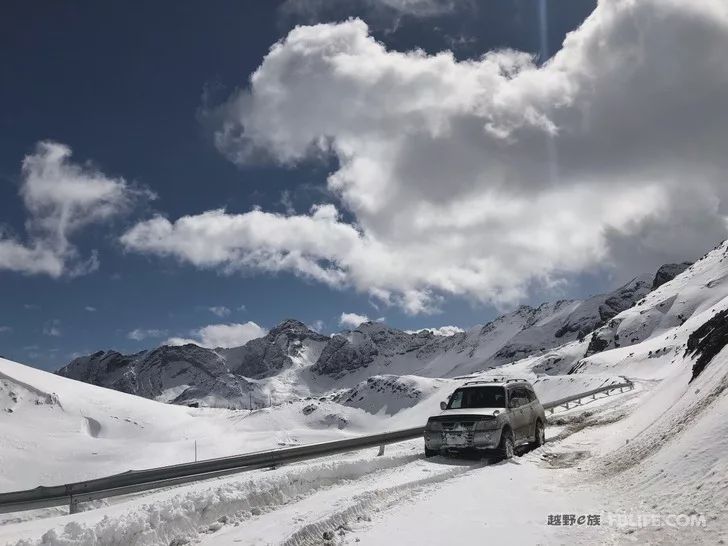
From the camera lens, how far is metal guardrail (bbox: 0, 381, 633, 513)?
352 inches

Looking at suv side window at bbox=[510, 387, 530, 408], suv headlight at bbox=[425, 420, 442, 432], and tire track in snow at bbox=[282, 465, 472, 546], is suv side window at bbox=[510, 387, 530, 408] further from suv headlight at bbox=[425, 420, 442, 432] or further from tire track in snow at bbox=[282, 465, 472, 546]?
tire track in snow at bbox=[282, 465, 472, 546]

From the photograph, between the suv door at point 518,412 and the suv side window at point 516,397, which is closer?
the suv door at point 518,412

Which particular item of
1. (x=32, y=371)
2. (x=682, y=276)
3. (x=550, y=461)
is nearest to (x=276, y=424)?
(x=32, y=371)

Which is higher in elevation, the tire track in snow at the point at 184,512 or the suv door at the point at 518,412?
the suv door at the point at 518,412

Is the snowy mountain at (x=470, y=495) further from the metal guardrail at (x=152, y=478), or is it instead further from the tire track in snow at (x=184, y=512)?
the metal guardrail at (x=152, y=478)

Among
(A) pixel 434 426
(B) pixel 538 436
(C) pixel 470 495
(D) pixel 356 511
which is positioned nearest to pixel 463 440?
(A) pixel 434 426

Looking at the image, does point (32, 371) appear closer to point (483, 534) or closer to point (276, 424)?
point (276, 424)

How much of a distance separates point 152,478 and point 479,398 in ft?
29.6

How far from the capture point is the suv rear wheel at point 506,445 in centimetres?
1380

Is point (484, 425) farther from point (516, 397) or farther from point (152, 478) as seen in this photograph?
point (152, 478)

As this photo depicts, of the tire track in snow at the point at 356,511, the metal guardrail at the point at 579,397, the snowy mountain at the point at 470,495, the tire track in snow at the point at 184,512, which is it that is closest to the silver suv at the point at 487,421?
the snowy mountain at the point at 470,495

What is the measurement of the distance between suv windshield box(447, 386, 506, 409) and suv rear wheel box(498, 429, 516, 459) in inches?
34.4

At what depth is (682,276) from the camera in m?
190

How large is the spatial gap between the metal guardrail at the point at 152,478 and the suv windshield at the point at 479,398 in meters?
3.34
